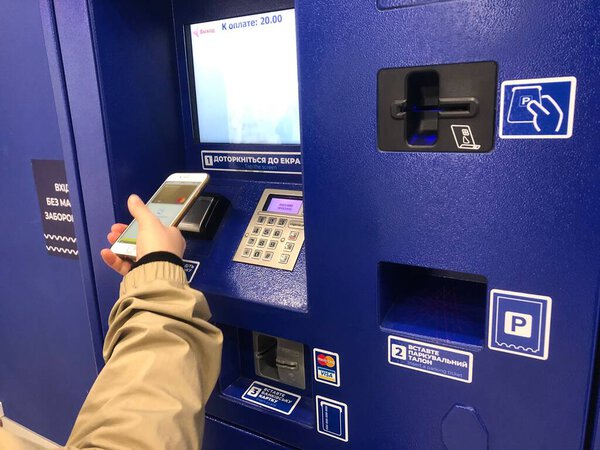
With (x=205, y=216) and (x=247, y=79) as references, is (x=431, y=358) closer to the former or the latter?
(x=205, y=216)

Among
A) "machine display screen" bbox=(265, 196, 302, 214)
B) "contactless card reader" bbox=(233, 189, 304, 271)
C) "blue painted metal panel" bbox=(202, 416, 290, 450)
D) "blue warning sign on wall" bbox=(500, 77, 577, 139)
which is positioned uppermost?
"blue warning sign on wall" bbox=(500, 77, 577, 139)

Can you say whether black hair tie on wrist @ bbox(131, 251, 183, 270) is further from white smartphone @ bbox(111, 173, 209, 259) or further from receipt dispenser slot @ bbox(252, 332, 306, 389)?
receipt dispenser slot @ bbox(252, 332, 306, 389)

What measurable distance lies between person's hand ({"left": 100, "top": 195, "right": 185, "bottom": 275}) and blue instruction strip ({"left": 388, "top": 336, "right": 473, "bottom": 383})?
44 cm

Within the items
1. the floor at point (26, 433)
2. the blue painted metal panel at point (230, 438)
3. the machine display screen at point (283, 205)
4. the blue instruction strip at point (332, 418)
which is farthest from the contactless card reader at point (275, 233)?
the floor at point (26, 433)

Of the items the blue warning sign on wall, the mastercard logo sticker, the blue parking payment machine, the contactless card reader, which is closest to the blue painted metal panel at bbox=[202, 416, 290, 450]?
the blue parking payment machine

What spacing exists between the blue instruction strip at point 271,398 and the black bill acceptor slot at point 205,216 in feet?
1.14

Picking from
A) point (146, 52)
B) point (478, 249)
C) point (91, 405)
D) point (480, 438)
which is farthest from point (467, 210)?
point (146, 52)

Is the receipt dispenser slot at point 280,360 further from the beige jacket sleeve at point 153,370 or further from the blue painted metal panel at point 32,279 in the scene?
the blue painted metal panel at point 32,279

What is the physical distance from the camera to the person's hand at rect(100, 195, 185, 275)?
3.07ft

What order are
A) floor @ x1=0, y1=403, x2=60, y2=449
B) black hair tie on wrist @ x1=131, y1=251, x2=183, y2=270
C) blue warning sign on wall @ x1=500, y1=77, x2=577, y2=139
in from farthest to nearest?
1. floor @ x1=0, y1=403, x2=60, y2=449
2. black hair tie on wrist @ x1=131, y1=251, x2=183, y2=270
3. blue warning sign on wall @ x1=500, y1=77, x2=577, y2=139

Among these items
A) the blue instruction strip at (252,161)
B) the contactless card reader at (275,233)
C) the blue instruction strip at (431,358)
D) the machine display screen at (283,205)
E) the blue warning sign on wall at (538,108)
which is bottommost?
the blue instruction strip at (431,358)

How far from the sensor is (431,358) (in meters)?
0.81

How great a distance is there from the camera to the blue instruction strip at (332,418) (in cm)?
93

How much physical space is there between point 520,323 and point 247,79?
76 centimetres
